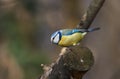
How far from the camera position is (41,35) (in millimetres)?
4660

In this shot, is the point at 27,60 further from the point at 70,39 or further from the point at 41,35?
the point at 70,39

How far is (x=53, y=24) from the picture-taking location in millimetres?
4492

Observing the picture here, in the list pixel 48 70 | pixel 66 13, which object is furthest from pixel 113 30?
pixel 48 70

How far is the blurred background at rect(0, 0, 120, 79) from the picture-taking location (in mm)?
3865

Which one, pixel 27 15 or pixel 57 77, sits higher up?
pixel 27 15

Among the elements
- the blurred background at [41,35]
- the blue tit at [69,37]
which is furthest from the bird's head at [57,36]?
the blurred background at [41,35]

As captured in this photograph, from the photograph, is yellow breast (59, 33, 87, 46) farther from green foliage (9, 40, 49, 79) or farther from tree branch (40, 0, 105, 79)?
green foliage (9, 40, 49, 79)

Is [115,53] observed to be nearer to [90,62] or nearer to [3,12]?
[3,12]

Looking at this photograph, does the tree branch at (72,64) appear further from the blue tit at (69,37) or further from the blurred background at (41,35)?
the blurred background at (41,35)

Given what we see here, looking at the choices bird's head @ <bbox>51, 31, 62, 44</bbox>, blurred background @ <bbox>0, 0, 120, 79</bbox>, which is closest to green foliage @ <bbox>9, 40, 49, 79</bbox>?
blurred background @ <bbox>0, 0, 120, 79</bbox>

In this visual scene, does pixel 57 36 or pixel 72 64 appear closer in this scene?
→ pixel 72 64

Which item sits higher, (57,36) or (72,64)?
(57,36)

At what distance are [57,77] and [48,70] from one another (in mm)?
137

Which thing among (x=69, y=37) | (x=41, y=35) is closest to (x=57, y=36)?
(x=69, y=37)
